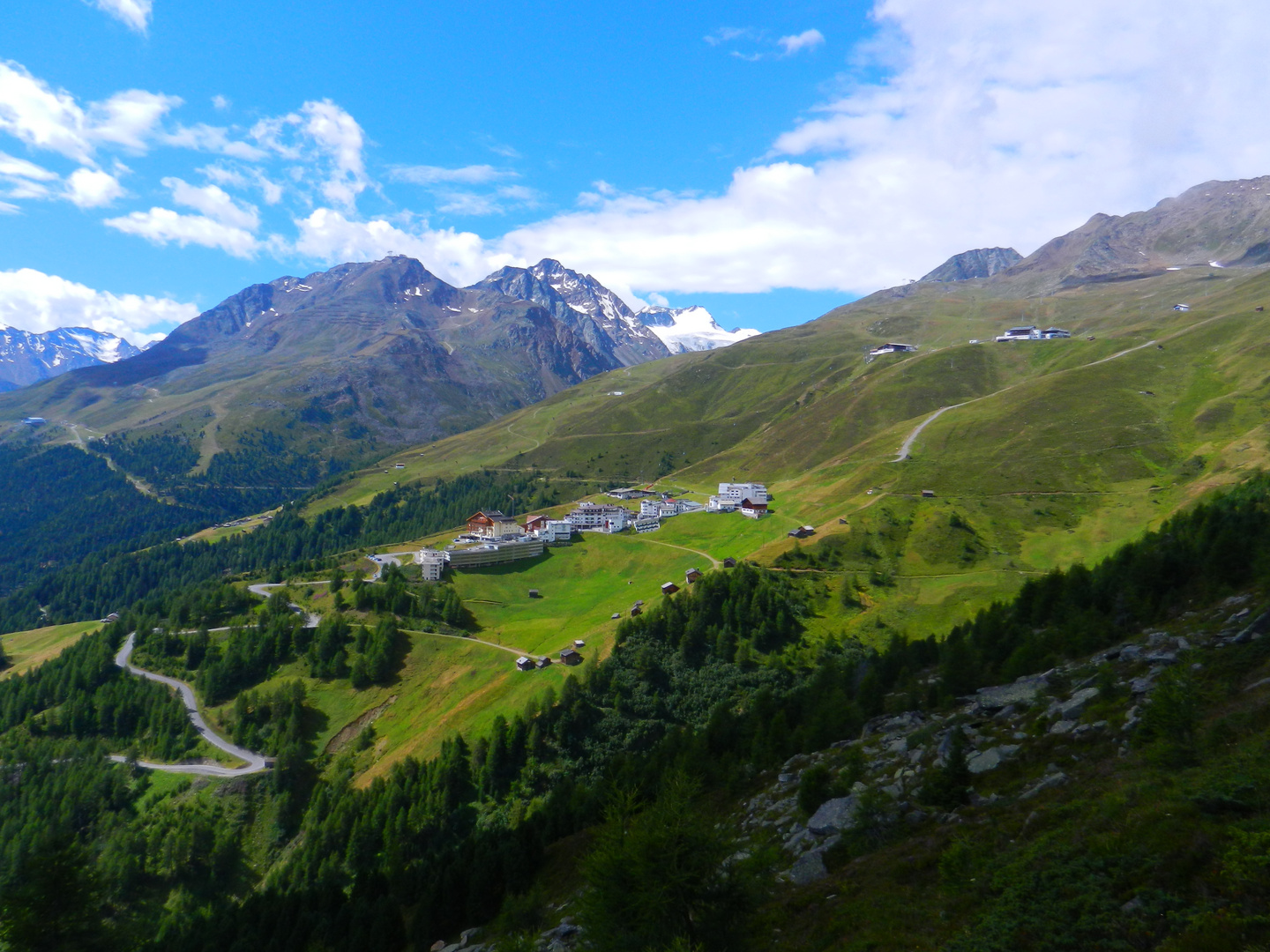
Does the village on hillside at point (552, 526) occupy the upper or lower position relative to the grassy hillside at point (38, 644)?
upper

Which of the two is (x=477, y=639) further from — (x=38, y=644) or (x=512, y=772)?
(x=38, y=644)

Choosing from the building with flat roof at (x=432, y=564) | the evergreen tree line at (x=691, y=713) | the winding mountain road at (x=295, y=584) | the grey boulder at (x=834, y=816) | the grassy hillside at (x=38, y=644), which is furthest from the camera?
the grassy hillside at (x=38, y=644)

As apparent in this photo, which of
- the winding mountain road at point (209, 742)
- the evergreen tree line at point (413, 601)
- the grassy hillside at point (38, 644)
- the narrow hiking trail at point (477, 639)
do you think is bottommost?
the winding mountain road at point (209, 742)

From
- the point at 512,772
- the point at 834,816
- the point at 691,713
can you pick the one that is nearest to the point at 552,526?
the point at 691,713

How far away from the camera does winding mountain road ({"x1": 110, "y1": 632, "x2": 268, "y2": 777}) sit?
300 ft

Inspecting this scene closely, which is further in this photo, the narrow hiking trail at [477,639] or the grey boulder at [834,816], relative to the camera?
the narrow hiking trail at [477,639]

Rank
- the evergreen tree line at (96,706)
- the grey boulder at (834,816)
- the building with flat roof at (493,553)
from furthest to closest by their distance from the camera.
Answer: the building with flat roof at (493,553), the evergreen tree line at (96,706), the grey boulder at (834,816)

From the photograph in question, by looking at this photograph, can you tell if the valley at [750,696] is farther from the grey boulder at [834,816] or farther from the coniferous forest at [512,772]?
the coniferous forest at [512,772]

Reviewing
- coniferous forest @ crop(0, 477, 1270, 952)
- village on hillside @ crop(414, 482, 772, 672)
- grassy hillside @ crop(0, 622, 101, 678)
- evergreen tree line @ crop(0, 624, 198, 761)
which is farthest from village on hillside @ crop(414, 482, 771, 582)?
grassy hillside @ crop(0, 622, 101, 678)

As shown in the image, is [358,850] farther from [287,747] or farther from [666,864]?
[666,864]

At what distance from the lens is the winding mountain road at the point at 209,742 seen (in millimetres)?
91312

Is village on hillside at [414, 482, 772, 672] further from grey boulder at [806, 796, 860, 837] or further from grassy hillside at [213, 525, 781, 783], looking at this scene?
grey boulder at [806, 796, 860, 837]

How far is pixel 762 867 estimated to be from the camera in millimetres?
26031

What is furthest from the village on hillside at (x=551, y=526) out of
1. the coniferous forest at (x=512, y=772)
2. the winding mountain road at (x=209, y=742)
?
the winding mountain road at (x=209, y=742)
